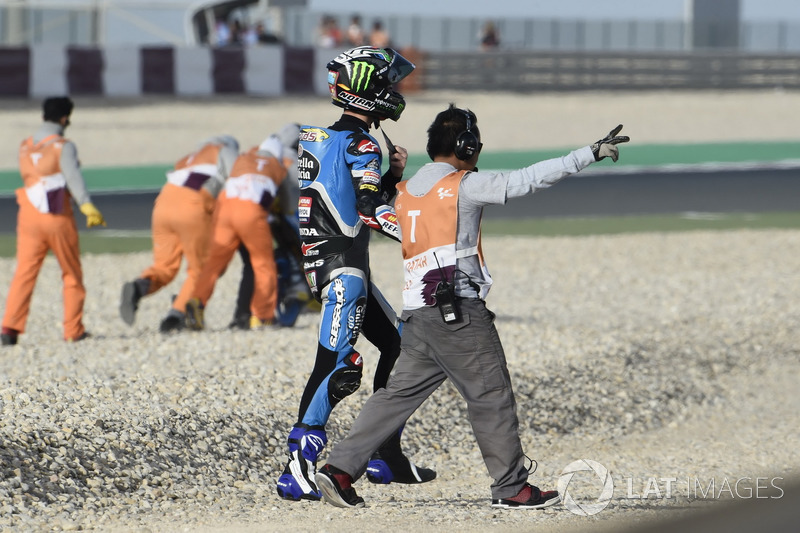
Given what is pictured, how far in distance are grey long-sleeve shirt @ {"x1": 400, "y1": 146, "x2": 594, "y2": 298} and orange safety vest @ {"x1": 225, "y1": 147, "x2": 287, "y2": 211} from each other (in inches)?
177

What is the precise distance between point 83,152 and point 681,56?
18388 mm

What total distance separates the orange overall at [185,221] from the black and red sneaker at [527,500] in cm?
529

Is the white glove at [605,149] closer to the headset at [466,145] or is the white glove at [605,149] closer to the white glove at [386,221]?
the headset at [466,145]

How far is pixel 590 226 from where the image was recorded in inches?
673

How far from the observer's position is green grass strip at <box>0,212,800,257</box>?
15.6 metres

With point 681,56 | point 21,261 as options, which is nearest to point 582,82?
point 681,56

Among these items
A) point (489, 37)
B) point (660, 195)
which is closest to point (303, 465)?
point (660, 195)

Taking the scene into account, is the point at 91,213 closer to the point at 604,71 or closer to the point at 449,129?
the point at 449,129

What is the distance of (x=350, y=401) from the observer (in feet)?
22.7

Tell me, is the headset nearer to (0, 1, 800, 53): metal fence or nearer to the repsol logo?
the repsol logo

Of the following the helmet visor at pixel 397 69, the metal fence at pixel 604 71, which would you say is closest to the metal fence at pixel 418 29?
the metal fence at pixel 604 71

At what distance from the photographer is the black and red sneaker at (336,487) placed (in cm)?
485

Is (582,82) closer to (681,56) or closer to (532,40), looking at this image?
(681,56)

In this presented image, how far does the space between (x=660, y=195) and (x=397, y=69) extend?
45.3 feet
